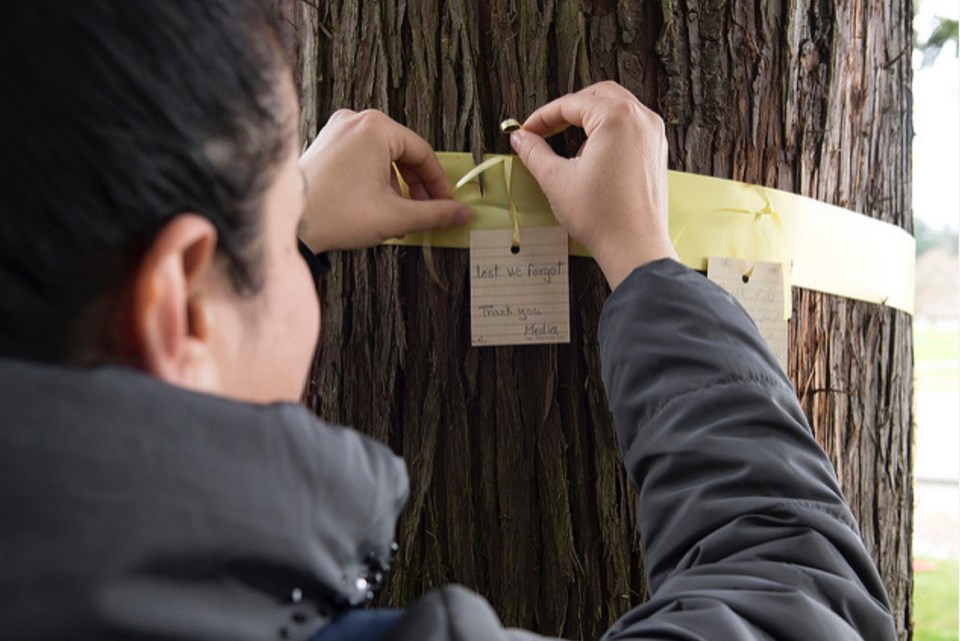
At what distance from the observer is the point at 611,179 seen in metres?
1.39

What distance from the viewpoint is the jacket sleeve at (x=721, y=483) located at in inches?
42.4

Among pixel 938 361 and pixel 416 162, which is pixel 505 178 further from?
pixel 938 361

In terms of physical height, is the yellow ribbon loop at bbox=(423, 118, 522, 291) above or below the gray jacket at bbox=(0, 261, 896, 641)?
above

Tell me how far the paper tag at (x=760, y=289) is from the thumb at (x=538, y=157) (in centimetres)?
30

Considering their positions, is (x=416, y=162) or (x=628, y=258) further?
(x=416, y=162)

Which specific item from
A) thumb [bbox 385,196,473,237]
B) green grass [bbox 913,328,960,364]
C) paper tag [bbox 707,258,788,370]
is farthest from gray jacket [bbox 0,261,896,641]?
green grass [bbox 913,328,960,364]

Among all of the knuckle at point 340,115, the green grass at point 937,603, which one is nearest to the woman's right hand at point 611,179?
the knuckle at point 340,115

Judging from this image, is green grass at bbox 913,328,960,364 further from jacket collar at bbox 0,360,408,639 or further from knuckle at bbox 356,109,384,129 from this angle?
jacket collar at bbox 0,360,408,639

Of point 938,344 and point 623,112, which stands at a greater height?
point 623,112

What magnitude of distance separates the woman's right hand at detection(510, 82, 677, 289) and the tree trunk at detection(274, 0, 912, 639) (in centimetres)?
10

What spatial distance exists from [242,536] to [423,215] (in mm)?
794

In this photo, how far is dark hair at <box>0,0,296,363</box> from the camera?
0.72 metres

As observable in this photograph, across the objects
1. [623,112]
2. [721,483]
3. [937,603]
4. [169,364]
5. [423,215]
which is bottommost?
[937,603]

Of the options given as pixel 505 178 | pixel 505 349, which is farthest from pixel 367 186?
pixel 505 349
